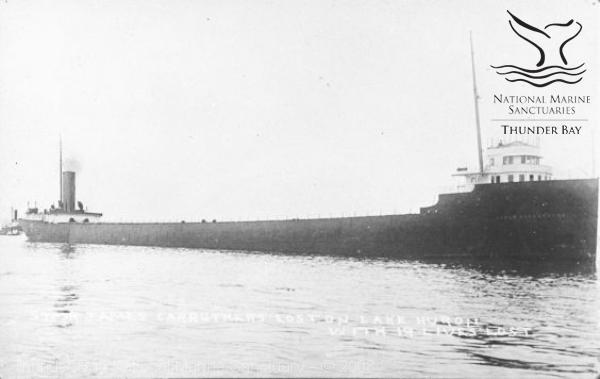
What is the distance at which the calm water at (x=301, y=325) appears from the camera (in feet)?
25.4

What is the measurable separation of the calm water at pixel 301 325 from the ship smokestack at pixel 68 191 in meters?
22.9

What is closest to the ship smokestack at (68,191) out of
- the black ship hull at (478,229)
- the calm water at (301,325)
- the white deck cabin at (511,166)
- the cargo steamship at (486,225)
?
the cargo steamship at (486,225)

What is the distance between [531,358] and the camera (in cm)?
795

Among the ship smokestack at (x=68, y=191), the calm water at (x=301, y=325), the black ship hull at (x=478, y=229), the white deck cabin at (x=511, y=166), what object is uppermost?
the ship smokestack at (x=68, y=191)

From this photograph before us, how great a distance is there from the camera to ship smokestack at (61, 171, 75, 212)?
124 ft

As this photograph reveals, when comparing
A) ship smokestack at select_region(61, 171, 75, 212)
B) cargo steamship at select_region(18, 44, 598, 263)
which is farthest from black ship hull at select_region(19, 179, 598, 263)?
ship smokestack at select_region(61, 171, 75, 212)

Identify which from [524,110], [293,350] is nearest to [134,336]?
[293,350]

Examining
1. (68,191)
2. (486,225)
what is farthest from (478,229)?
(68,191)

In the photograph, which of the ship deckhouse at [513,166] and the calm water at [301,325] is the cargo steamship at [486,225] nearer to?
the ship deckhouse at [513,166]

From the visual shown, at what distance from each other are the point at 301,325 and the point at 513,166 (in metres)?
14.2

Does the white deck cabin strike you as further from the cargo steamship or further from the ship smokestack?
the ship smokestack

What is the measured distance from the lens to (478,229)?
20.4 metres

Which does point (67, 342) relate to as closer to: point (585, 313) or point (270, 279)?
point (270, 279)

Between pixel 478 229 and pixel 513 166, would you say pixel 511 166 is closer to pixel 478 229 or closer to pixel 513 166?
pixel 513 166
